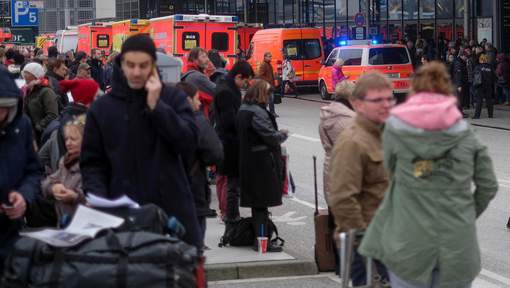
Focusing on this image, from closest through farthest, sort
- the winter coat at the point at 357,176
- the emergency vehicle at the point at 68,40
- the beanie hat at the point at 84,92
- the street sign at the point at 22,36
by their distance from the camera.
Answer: the winter coat at the point at 357,176 < the beanie hat at the point at 84,92 < the emergency vehicle at the point at 68,40 < the street sign at the point at 22,36

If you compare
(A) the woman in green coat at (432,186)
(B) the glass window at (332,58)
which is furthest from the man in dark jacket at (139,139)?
(B) the glass window at (332,58)

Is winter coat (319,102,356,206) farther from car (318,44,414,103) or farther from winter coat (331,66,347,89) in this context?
car (318,44,414,103)

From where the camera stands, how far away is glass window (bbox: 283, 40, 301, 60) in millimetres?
36781

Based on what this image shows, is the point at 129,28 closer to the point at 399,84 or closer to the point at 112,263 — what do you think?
the point at 399,84

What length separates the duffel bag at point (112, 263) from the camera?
15.2 ft

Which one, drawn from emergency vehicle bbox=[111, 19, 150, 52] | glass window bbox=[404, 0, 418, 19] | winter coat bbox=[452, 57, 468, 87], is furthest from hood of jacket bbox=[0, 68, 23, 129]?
glass window bbox=[404, 0, 418, 19]

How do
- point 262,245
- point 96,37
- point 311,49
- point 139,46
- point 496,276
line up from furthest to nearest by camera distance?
point 96,37 < point 311,49 < point 262,245 < point 496,276 < point 139,46

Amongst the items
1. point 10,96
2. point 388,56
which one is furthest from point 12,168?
point 388,56

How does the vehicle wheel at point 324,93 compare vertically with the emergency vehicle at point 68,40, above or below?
below

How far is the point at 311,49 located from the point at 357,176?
106 feet

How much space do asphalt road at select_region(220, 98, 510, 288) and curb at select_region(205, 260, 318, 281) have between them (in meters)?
0.11

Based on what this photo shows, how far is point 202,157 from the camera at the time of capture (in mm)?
7199

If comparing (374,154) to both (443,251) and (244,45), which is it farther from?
(244,45)

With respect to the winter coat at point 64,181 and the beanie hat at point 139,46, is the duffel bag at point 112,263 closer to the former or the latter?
the beanie hat at point 139,46
